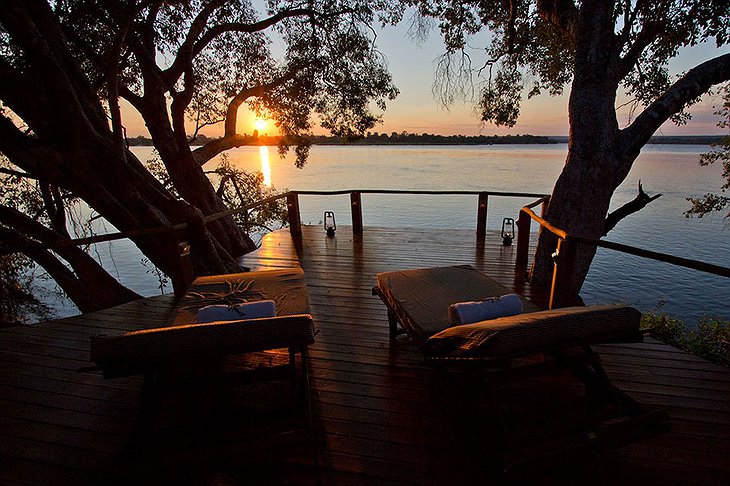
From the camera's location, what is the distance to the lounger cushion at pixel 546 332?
5.20 ft

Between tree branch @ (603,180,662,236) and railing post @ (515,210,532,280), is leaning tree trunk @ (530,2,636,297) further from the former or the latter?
tree branch @ (603,180,662,236)

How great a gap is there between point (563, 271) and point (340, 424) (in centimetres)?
246

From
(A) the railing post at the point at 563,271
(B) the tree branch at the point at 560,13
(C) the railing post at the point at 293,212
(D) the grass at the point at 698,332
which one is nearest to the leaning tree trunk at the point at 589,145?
(B) the tree branch at the point at 560,13

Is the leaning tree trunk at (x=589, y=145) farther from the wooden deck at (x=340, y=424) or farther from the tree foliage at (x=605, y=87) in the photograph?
the wooden deck at (x=340, y=424)

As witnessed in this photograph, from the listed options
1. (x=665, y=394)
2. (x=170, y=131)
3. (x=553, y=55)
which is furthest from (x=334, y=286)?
(x=553, y=55)

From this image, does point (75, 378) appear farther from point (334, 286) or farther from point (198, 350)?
point (334, 286)

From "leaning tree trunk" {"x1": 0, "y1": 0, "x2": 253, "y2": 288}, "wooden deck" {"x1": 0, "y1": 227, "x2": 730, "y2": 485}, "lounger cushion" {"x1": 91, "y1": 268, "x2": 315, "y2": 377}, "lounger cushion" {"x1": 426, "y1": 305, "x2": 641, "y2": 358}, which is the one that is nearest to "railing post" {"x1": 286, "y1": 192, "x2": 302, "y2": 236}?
"leaning tree trunk" {"x1": 0, "y1": 0, "x2": 253, "y2": 288}

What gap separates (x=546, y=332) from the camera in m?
1.63

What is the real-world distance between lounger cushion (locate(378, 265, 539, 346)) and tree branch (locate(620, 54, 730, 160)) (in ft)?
11.5

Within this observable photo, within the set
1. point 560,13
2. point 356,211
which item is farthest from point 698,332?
point 356,211

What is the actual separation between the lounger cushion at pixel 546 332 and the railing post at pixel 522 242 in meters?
3.22

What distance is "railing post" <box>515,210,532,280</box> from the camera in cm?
488

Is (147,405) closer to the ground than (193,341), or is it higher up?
closer to the ground

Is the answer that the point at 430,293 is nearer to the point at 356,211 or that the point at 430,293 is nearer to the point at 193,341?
the point at 193,341
